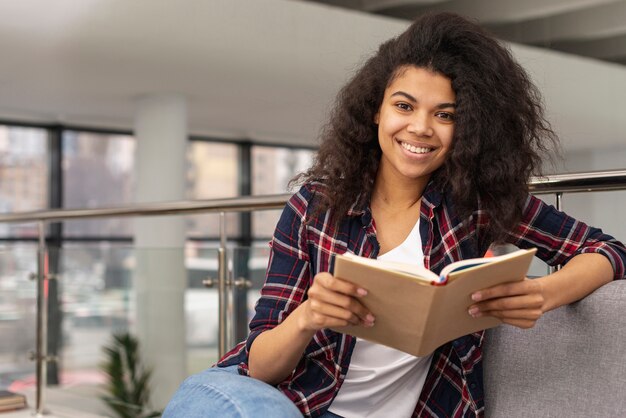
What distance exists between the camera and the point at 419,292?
1.19 m

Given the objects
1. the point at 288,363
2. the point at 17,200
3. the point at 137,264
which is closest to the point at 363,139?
the point at 288,363

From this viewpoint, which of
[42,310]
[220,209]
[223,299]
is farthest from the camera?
[42,310]

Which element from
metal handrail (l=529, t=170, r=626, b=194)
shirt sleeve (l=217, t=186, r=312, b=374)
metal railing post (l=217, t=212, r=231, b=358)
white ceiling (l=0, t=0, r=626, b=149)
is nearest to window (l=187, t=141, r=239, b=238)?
white ceiling (l=0, t=0, r=626, b=149)

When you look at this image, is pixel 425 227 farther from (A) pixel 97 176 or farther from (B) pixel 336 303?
(A) pixel 97 176

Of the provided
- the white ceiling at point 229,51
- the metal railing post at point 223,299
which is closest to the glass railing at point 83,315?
the metal railing post at point 223,299

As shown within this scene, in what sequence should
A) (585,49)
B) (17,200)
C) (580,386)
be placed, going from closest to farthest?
(580,386) → (585,49) → (17,200)

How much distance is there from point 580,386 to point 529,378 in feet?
0.35

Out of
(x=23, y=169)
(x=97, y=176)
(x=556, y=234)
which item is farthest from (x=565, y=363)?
(x=97, y=176)

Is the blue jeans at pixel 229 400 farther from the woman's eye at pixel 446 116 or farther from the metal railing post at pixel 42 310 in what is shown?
the metal railing post at pixel 42 310

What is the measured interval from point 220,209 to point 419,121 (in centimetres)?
186

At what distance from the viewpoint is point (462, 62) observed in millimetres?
1519

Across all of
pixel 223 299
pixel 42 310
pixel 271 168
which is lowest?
pixel 42 310

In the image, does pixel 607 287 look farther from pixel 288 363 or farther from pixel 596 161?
pixel 596 161

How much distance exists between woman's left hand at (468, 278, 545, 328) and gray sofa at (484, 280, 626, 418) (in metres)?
0.19
